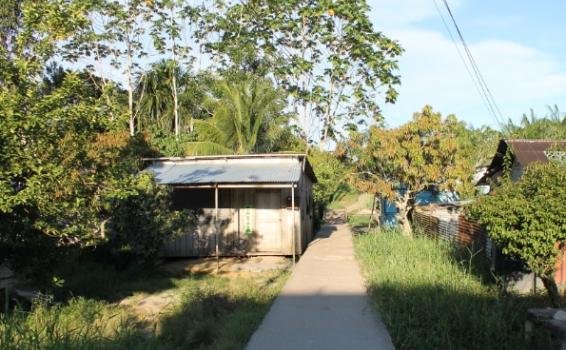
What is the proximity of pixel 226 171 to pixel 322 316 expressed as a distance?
804 cm

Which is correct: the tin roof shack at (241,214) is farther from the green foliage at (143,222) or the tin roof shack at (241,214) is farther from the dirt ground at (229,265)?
the green foliage at (143,222)

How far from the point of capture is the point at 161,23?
90.9 feet

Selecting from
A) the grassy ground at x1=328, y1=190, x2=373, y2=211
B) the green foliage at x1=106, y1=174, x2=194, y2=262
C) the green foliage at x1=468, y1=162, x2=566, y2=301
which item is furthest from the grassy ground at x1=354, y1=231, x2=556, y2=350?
the grassy ground at x1=328, y1=190, x2=373, y2=211

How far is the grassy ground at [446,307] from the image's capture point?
21.1 feet

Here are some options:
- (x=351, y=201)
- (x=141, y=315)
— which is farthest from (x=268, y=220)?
(x=351, y=201)

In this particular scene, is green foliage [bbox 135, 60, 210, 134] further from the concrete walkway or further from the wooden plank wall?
the concrete walkway

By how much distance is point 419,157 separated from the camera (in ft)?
48.4

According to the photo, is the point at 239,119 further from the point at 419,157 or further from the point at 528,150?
the point at 528,150

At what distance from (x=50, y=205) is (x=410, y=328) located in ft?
17.4

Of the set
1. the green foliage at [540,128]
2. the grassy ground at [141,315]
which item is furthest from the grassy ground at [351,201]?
the grassy ground at [141,315]

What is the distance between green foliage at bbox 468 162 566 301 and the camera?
6730mm

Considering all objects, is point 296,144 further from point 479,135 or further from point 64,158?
point 64,158

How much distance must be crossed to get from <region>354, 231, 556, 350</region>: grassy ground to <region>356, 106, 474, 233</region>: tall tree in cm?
515

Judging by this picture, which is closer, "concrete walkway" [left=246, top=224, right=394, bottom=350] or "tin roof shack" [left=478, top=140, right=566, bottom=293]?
"concrete walkway" [left=246, top=224, right=394, bottom=350]
